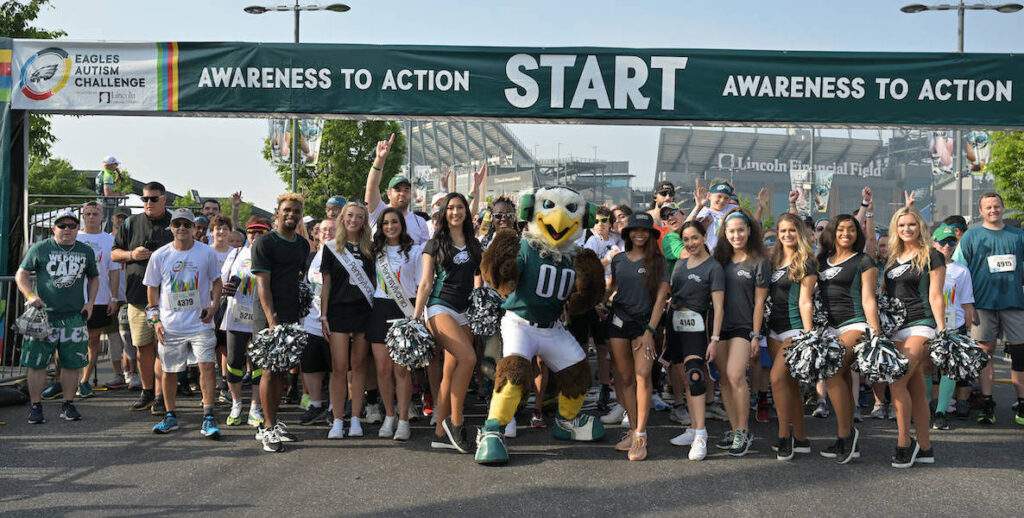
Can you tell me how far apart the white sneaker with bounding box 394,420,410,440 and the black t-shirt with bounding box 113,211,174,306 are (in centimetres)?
332

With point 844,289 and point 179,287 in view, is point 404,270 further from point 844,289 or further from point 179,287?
point 844,289

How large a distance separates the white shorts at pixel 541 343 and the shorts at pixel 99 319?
4875mm

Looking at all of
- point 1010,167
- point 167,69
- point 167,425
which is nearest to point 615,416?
point 167,425

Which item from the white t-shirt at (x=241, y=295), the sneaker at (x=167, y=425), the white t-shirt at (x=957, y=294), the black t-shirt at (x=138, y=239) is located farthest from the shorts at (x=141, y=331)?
the white t-shirt at (x=957, y=294)

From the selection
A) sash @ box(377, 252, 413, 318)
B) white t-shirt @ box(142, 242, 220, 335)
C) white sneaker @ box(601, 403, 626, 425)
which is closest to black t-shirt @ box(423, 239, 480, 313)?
sash @ box(377, 252, 413, 318)

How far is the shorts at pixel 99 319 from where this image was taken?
9.37m

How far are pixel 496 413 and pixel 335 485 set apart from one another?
1265 millimetres

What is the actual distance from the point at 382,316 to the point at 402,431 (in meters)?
0.93

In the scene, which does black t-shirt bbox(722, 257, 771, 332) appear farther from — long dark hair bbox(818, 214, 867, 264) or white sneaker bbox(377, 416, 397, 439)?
white sneaker bbox(377, 416, 397, 439)

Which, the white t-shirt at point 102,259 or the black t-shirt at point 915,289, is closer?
the black t-shirt at point 915,289

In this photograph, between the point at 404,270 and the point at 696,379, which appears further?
the point at 404,270

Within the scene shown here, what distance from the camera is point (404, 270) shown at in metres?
7.31

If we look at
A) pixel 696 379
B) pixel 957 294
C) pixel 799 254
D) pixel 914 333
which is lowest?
pixel 696 379

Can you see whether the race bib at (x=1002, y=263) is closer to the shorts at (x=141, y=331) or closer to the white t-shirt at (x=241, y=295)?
the white t-shirt at (x=241, y=295)
